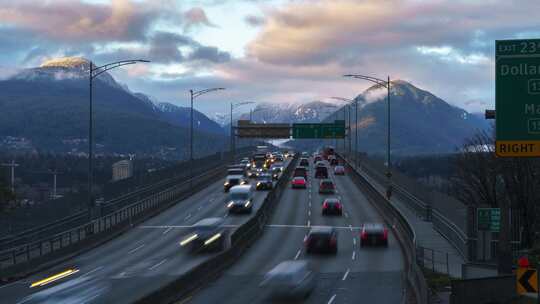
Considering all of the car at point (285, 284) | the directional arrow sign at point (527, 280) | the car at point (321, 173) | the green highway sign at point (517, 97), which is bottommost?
the car at point (285, 284)

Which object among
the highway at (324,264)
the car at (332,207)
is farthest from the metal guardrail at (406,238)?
the car at (332,207)

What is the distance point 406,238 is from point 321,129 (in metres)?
75.8

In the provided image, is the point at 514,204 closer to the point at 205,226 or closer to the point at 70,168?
the point at 205,226

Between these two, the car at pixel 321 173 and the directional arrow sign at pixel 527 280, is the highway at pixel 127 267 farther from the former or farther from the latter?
the car at pixel 321 173

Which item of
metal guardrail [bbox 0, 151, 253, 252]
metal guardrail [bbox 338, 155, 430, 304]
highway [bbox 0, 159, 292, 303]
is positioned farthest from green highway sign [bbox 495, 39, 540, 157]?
metal guardrail [bbox 0, 151, 253, 252]

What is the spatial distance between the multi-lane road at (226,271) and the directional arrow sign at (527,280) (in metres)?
10.7

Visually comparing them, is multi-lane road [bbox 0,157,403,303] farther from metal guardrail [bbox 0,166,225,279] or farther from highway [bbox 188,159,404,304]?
metal guardrail [bbox 0,166,225,279]

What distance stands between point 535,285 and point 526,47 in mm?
6882

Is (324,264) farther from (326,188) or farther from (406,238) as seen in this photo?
(326,188)

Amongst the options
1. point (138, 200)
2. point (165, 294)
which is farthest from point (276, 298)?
point (138, 200)

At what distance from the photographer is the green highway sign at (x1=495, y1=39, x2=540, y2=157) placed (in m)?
20.5

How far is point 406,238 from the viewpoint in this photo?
44781mm

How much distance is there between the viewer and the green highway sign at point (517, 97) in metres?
20.5

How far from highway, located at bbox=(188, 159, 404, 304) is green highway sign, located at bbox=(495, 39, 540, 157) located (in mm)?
9930
